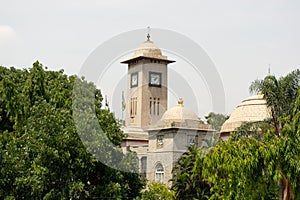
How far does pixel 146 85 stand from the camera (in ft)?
178

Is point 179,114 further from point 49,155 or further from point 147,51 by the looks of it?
point 147,51

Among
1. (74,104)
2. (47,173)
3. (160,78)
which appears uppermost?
(160,78)

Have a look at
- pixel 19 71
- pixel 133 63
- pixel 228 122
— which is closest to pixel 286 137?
pixel 19 71

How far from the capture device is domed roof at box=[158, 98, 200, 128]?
34156 mm

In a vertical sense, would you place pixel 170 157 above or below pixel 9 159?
above

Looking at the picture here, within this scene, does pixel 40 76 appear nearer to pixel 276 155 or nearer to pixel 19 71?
pixel 19 71

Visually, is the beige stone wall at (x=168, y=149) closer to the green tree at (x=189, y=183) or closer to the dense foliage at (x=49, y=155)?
the green tree at (x=189, y=183)

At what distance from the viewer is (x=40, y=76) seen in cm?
2048

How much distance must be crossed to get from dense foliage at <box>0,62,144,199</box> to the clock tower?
104 feet

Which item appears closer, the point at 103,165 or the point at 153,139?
the point at 103,165

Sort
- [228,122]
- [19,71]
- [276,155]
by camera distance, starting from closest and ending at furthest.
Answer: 1. [276,155]
2. [19,71]
3. [228,122]

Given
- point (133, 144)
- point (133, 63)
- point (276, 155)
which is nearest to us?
point (276, 155)

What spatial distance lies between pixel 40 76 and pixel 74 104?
188 centimetres

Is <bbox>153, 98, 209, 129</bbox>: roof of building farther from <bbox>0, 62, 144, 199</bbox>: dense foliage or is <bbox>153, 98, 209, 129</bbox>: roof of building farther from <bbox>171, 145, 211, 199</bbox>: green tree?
<bbox>0, 62, 144, 199</bbox>: dense foliage
